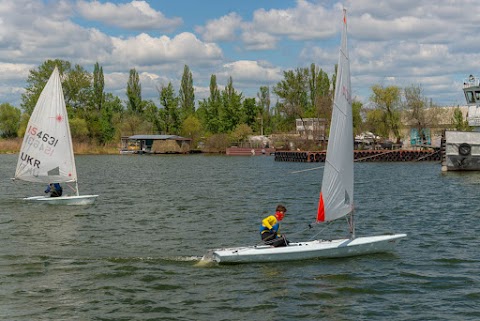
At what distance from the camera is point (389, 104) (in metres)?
130

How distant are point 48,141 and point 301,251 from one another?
71.9 ft

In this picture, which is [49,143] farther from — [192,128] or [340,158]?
[192,128]

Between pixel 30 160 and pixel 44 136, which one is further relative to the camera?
pixel 30 160

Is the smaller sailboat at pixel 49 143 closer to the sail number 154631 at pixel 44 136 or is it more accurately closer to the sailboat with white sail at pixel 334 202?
the sail number 154631 at pixel 44 136

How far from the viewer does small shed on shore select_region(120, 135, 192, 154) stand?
162 m

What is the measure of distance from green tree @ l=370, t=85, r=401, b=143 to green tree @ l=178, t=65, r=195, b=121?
230 ft

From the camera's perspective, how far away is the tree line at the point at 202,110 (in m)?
131

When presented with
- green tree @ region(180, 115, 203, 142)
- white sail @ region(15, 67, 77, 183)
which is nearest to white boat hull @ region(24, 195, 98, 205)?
white sail @ region(15, 67, 77, 183)

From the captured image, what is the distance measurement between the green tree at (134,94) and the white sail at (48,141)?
14517 centimetres

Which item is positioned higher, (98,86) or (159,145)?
(98,86)

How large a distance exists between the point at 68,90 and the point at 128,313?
140 metres

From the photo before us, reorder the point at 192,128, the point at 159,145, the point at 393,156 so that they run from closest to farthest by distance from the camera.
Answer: the point at 393,156
the point at 159,145
the point at 192,128

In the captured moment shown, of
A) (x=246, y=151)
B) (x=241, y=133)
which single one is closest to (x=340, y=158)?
(x=246, y=151)

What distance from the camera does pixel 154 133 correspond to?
182 meters
